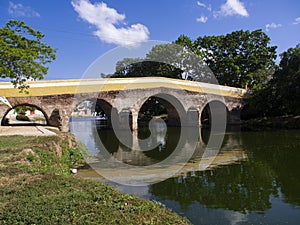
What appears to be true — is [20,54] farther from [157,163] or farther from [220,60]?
[220,60]

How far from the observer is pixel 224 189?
5.11 meters

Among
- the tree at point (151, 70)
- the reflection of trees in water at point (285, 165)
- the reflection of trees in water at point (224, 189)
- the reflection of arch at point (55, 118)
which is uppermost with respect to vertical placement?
the tree at point (151, 70)

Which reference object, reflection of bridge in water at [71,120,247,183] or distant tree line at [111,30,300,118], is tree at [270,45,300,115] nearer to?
distant tree line at [111,30,300,118]

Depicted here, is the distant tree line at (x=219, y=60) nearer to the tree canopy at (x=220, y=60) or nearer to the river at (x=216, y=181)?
the tree canopy at (x=220, y=60)

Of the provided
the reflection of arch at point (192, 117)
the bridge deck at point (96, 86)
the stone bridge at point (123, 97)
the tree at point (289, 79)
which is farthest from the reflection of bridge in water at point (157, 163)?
the reflection of arch at point (192, 117)

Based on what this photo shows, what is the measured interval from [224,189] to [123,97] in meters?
13.1

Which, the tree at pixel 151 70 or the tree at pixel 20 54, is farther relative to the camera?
the tree at pixel 151 70

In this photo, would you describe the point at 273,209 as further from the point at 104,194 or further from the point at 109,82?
the point at 109,82

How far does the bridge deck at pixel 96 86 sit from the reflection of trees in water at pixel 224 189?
37.3 ft

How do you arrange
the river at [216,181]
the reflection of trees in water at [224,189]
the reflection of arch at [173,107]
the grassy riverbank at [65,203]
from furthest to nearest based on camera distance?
the reflection of arch at [173,107] < the reflection of trees in water at [224,189] < the river at [216,181] < the grassy riverbank at [65,203]

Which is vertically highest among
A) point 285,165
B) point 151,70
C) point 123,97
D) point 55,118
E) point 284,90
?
point 151,70

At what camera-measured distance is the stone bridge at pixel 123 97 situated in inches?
594

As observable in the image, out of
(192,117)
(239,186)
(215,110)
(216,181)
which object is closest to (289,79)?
(192,117)

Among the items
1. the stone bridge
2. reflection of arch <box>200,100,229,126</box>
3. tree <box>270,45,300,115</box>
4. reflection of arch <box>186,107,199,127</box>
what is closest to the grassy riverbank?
the stone bridge
